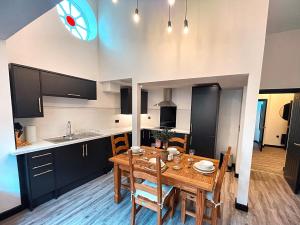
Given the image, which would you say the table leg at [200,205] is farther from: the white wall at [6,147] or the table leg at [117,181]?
the white wall at [6,147]

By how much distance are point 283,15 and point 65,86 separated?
4156 mm

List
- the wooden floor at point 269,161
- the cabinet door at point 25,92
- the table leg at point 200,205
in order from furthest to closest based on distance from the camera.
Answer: the wooden floor at point 269,161 → the cabinet door at point 25,92 → the table leg at point 200,205

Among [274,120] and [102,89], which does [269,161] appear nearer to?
[274,120]

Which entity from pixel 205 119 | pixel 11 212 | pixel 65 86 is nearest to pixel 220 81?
pixel 205 119

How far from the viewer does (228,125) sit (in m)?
3.50

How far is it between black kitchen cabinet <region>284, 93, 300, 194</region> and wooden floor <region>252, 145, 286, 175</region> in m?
0.66

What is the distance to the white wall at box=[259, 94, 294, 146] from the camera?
17.6ft

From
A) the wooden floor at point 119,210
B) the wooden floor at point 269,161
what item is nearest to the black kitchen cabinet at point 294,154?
the wooden floor at point 119,210

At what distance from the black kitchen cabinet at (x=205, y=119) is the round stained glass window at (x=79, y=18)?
9.87 feet

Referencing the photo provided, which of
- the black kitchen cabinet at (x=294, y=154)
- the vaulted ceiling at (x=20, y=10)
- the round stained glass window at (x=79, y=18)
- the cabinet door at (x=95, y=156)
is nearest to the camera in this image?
the vaulted ceiling at (x=20, y=10)

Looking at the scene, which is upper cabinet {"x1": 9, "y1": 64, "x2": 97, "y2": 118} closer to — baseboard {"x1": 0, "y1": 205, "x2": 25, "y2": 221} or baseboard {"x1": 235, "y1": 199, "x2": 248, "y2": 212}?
baseboard {"x1": 0, "y1": 205, "x2": 25, "y2": 221}

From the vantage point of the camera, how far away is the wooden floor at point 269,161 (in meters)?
3.49

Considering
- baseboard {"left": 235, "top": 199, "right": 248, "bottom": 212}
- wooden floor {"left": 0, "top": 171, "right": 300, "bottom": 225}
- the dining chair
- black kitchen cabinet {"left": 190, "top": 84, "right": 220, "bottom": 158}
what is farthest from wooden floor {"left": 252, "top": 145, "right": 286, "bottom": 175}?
the dining chair

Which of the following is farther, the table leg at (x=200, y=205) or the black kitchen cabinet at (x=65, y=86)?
the black kitchen cabinet at (x=65, y=86)
